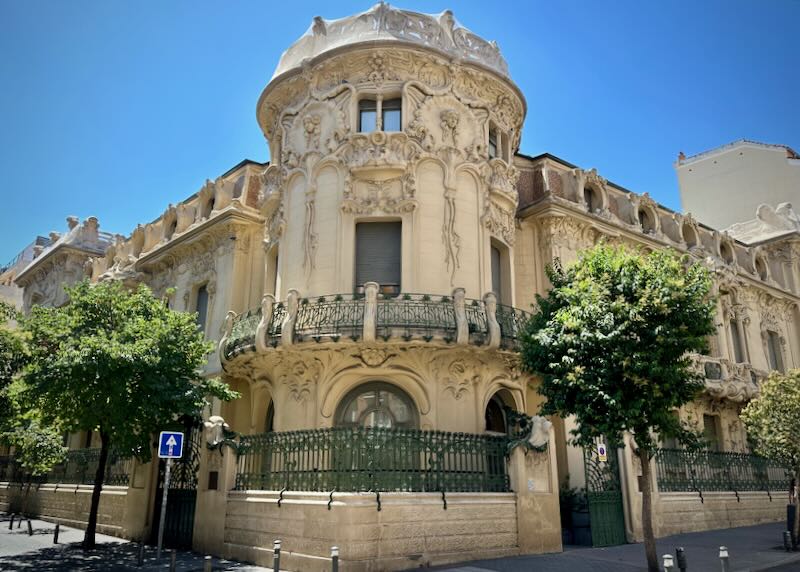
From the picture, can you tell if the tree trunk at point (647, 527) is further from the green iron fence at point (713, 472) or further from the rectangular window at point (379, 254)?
the rectangular window at point (379, 254)

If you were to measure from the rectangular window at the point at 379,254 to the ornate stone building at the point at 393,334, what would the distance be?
0.06m

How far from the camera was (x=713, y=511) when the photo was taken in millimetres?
20688

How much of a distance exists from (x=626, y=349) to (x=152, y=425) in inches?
458

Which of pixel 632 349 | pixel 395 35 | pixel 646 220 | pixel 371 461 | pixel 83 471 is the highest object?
pixel 395 35

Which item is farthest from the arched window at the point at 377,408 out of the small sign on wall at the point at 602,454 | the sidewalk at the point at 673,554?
the small sign on wall at the point at 602,454

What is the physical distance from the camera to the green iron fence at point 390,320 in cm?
1564

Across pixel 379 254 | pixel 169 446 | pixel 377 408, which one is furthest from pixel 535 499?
pixel 169 446

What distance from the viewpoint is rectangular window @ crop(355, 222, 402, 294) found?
17781 mm

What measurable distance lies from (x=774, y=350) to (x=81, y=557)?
1237 inches

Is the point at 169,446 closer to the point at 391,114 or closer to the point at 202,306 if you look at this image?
the point at 391,114

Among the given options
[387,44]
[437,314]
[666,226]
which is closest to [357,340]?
[437,314]

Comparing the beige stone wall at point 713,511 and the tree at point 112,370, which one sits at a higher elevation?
the tree at point 112,370

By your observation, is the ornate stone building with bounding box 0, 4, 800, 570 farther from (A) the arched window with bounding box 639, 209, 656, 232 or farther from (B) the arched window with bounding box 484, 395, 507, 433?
(A) the arched window with bounding box 639, 209, 656, 232

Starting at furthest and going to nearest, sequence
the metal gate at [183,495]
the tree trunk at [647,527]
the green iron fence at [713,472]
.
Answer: the green iron fence at [713,472]
the metal gate at [183,495]
the tree trunk at [647,527]
